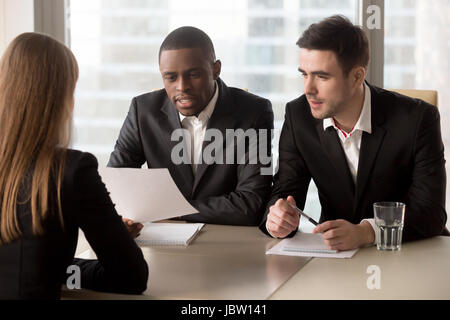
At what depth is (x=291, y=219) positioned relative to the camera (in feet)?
6.58

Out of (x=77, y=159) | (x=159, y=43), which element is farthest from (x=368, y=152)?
(x=159, y=43)

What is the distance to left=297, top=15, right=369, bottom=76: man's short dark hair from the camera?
7.47 ft

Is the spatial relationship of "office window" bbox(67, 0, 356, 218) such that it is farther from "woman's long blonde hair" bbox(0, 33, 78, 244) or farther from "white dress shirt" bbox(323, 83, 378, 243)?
"woman's long blonde hair" bbox(0, 33, 78, 244)

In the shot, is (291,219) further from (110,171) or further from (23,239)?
(23,239)

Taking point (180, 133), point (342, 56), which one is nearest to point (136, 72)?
point (180, 133)

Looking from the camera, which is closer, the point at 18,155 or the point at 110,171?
the point at 18,155

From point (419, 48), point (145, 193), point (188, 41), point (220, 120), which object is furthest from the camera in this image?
point (419, 48)

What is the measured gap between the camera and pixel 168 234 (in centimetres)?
210

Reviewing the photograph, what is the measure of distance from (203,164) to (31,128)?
1.24 m

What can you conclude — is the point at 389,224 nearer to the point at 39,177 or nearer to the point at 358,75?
the point at 358,75

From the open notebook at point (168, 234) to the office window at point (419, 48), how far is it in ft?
6.27

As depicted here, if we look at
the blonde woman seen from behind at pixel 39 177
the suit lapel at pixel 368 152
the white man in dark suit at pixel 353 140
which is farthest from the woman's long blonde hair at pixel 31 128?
the suit lapel at pixel 368 152

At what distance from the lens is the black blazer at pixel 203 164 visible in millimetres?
2475
